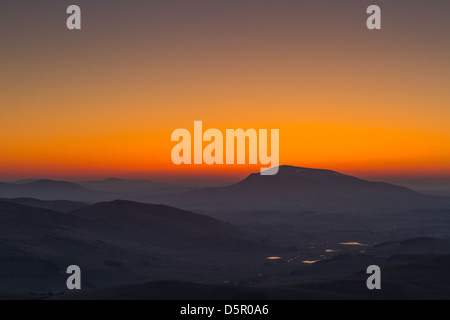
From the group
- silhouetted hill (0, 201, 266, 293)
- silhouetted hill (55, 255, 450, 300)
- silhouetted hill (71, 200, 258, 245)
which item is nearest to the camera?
silhouetted hill (55, 255, 450, 300)

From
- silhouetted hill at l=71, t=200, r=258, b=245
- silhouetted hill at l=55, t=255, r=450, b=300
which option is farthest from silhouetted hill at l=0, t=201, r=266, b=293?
silhouetted hill at l=55, t=255, r=450, b=300

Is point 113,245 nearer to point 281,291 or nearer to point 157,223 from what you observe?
point 157,223

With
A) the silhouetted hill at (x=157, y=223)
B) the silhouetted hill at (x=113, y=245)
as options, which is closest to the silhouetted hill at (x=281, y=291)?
the silhouetted hill at (x=113, y=245)

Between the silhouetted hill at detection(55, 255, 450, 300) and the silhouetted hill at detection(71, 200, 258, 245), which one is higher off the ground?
the silhouetted hill at detection(55, 255, 450, 300)

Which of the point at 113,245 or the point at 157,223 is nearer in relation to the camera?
the point at 113,245

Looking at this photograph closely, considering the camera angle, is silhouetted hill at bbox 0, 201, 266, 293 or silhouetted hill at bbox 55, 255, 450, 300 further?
silhouetted hill at bbox 0, 201, 266, 293

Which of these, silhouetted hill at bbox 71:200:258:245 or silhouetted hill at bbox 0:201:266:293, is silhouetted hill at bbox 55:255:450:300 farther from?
silhouetted hill at bbox 71:200:258:245

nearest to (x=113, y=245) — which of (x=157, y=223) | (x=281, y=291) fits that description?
(x=157, y=223)

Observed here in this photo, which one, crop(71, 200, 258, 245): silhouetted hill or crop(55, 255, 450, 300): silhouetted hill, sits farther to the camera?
crop(71, 200, 258, 245): silhouetted hill

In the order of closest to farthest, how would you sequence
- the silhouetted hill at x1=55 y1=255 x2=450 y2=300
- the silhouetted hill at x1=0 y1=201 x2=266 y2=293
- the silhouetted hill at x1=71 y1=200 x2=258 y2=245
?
the silhouetted hill at x1=55 y1=255 x2=450 y2=300, the silhouetted hill at x1=0 y1=201 x2=266 y2=293, the silhouetted hill at x1=71 y1=200 x2=258 y2=245

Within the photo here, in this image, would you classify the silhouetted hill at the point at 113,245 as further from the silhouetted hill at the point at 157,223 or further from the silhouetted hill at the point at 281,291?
the silhouetted hill at the point at 281,291
